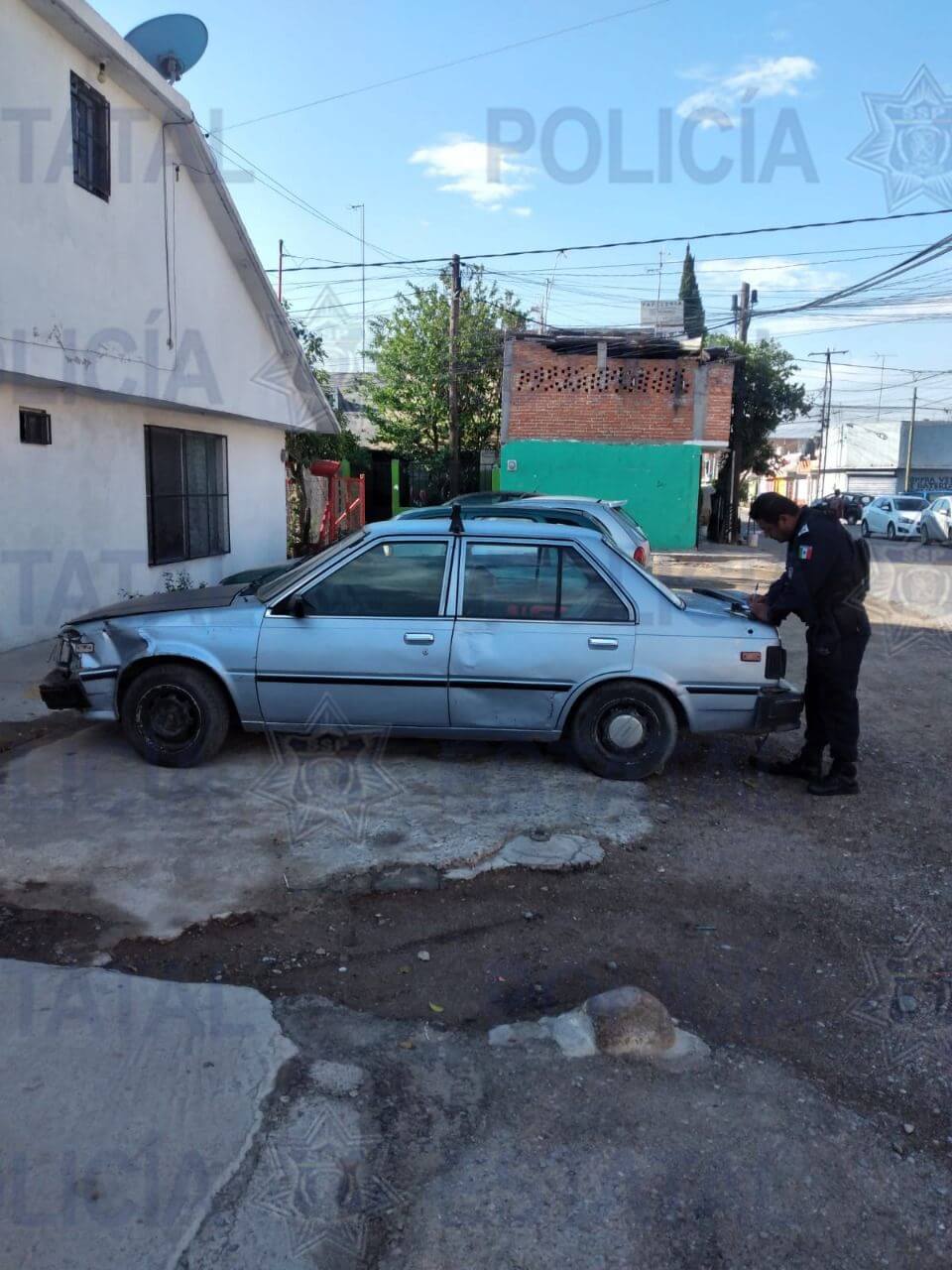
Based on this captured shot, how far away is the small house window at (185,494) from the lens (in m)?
10.5

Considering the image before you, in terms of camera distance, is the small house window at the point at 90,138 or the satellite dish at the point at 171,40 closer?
the small house window at the point at 90,138

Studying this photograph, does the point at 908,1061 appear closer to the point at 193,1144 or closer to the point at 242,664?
the point at 193,1144

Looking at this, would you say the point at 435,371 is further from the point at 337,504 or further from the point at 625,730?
the point at 625,730

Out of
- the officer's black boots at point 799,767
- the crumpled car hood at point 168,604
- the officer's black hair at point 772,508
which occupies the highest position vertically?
the officer's black hair at point 772,508

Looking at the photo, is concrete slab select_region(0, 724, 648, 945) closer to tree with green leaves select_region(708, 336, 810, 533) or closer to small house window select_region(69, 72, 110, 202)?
small house window select_region(69, 72, 110, 202)

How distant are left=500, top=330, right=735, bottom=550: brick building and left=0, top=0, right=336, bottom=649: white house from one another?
1050 centimetres

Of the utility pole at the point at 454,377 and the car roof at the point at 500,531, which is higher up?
the utility pole at the point at 454,377

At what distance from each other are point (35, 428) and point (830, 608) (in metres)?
6.99

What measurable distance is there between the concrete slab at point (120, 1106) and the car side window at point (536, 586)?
2574mm

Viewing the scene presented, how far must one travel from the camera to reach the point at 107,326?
8.59 m

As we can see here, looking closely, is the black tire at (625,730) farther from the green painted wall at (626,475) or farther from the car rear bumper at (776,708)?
the green painted wall at (626,475)

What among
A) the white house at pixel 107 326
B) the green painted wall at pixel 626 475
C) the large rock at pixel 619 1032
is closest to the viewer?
the large rock at pixel 619 1032

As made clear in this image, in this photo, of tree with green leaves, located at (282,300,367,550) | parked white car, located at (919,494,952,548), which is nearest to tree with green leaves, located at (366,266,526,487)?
tree with green leaves, located at (282,300,367,550)

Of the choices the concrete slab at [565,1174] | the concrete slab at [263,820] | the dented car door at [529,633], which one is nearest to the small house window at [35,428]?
the concrete slab at [263,820]
